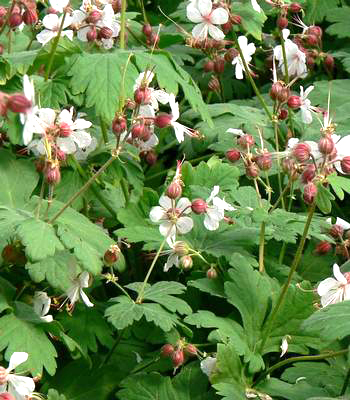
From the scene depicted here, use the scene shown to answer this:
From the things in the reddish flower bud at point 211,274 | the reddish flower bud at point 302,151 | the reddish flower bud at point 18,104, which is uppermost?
the reddish flower bud at point 18,104

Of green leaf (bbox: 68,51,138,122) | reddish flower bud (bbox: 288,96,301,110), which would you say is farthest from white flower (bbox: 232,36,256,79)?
green leaf (bbox: 68,51,138,122)

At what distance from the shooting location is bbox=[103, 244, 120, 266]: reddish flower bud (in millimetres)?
2426

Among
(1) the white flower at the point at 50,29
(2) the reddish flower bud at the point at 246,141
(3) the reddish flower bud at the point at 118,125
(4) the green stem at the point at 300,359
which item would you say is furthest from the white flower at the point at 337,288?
(1) the white flower at the point at 50,29

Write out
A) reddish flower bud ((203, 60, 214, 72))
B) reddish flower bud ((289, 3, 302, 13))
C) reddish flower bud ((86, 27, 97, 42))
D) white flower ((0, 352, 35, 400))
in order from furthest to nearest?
reddish flower bud ((203, 60, 214, 72))
reddish flower bud ((289, 3, 302, 13))
reddish flower bud ((86, 27, 97, 42))
white flower ((0, 352, 35, 400))

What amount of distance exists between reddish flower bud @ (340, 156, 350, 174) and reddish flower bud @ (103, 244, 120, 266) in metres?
0.60

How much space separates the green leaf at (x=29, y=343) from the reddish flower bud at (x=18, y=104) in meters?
0.90

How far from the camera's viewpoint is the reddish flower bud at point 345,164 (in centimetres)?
228

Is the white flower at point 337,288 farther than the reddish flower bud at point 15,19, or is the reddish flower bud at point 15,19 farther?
the reddish flower bud at point 15,19

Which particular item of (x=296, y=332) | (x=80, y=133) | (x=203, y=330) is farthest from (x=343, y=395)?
(x=80, y=133)

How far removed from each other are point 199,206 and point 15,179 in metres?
0.52

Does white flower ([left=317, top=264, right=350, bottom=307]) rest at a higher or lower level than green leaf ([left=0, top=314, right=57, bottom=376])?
higher

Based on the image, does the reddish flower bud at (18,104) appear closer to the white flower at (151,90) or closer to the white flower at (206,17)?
the white flower at (151,90)

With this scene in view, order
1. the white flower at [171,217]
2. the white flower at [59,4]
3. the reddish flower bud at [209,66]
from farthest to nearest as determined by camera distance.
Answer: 1. the reddish flower bud at [209,66]
2. the white flower at [59,4]
3. the white flower at [171,217]

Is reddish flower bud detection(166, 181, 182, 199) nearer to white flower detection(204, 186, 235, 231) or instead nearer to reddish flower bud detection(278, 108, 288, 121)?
white flower detection(204, 186, 235, 231)
